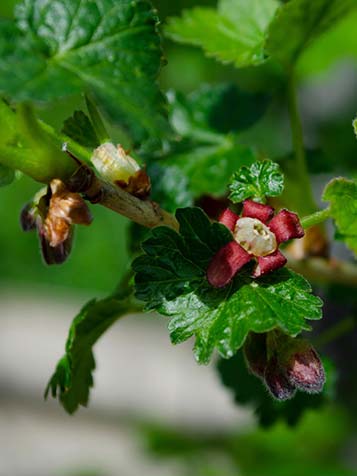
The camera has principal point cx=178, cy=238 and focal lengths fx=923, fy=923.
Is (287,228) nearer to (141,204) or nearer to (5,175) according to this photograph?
(141,204)

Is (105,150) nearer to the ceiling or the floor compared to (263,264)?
nearer to the ceiling

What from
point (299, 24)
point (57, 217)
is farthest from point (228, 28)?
point (57, 217)

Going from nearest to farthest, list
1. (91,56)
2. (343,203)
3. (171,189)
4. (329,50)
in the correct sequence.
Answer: (91,56), (343,203), (171,189), (329,50)

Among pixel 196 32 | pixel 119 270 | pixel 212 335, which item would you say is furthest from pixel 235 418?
pixel 212 335

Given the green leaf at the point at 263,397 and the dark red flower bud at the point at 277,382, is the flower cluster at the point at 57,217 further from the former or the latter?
the green leaf at the point at 263,397

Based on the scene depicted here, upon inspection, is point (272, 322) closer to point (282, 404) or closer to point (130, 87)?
point (130, 87)

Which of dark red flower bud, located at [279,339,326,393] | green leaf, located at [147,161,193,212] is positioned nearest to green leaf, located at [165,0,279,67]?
green leaf, located at [147,161,193,212]
